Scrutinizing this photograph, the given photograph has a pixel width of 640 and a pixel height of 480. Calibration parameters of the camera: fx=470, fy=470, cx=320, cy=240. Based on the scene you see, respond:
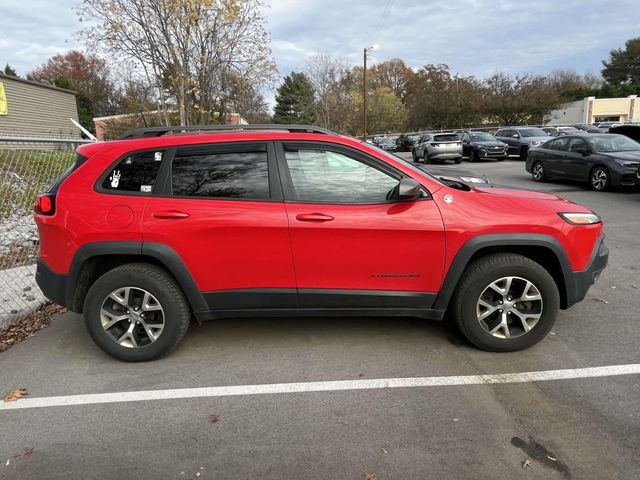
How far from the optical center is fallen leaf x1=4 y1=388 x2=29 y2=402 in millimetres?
3264

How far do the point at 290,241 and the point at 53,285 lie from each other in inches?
75.2

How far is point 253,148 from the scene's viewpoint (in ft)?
12.0

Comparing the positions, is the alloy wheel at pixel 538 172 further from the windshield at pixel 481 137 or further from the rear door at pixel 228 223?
the rear door at pixel 228 223

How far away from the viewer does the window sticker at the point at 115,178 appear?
3.62 m

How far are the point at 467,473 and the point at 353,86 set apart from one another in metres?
50.9

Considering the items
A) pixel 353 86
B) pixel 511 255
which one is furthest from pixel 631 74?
pixel 511 255

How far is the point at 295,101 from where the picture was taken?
60.5 metres

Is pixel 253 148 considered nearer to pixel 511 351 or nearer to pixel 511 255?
pixel 511 255

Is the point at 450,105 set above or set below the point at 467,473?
above

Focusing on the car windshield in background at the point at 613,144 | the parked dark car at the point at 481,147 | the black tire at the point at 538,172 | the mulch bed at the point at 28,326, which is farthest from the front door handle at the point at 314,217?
the parked dark car at the point at 481,147

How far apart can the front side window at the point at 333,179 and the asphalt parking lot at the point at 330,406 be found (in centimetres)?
125

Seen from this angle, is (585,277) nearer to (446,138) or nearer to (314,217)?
(314,217)

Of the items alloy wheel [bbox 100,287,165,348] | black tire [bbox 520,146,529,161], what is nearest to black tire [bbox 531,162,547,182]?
black tire [bbox 520,146,529,161]

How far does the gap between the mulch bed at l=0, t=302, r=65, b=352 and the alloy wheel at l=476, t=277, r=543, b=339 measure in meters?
4.03
